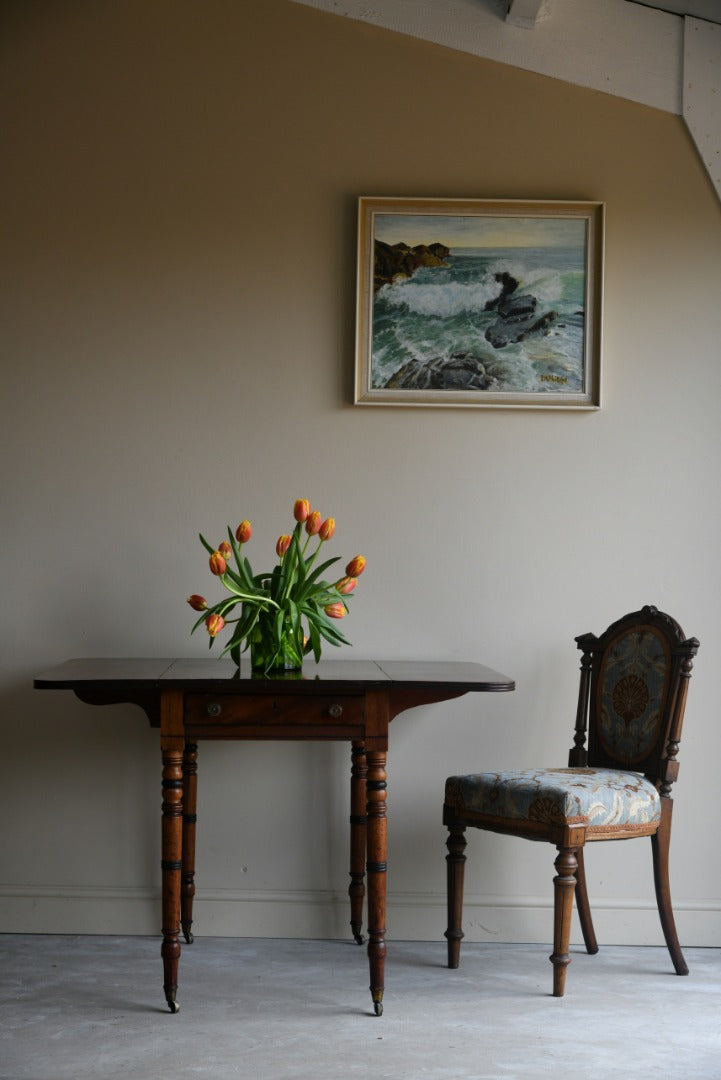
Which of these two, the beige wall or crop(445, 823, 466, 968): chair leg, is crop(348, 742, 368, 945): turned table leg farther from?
crop(445, 823, 466, 968): chair leg

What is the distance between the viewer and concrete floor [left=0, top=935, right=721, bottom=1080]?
240 cm

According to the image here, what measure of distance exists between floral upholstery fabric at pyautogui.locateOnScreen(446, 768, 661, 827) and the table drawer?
477 millimetres

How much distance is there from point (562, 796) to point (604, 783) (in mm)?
190

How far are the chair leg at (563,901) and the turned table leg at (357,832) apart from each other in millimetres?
683

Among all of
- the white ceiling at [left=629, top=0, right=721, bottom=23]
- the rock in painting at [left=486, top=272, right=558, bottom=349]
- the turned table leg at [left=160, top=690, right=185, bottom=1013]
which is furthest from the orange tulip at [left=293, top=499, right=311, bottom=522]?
the white ceiling at [left=629, top=0, right=721, bottom=23]

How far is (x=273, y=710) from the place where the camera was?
9.03 ft

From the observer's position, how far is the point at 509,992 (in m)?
2.92

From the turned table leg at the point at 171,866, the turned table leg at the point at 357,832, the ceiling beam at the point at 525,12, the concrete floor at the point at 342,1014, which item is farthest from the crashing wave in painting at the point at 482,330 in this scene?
the concrete floor at the point at 342,1014

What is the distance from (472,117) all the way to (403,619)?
1641 mm

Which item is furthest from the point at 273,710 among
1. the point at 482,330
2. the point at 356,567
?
the point at 482,330

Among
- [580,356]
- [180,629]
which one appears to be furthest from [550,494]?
[180,629]

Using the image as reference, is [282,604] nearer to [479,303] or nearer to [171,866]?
[171,866]

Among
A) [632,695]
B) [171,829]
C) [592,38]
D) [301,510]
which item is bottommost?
[171,829]

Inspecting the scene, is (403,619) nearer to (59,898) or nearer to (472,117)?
(59,898)
